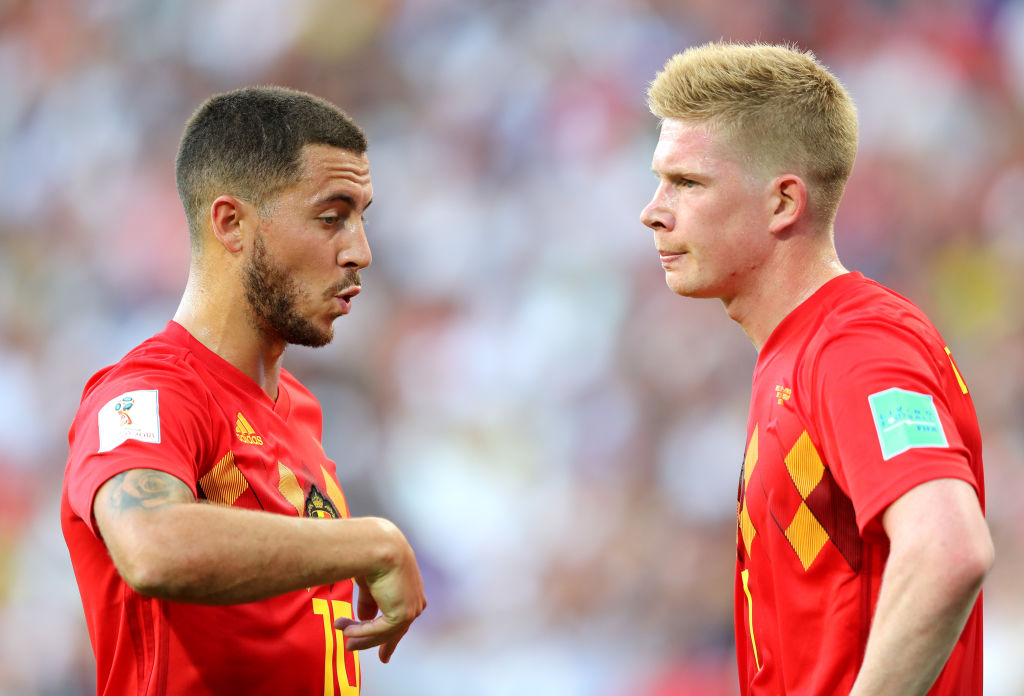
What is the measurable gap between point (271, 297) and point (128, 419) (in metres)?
0.54

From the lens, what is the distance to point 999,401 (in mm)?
4727

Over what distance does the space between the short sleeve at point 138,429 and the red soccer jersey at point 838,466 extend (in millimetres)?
1120

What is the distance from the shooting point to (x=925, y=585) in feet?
5.19

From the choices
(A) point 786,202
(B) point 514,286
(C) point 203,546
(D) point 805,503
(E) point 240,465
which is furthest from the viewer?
(B) point 514,286

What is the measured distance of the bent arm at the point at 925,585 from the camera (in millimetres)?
1573

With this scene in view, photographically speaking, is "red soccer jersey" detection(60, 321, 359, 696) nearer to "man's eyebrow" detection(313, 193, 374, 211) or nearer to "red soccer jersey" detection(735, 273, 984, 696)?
"man's eyebrow" detection(313, 193, 374, 211)

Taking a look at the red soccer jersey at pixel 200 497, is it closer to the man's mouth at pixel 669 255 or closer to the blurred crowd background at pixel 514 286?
the man's mouth at pixel 669 255

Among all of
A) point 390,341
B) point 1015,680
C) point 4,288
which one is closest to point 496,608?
point 390,341

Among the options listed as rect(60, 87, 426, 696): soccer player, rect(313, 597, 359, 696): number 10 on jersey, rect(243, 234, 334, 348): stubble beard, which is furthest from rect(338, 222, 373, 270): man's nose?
rect(313, 597, 359, 696): number 10 on jersey

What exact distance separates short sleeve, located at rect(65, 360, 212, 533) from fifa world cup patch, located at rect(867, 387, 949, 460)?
1.20 meters

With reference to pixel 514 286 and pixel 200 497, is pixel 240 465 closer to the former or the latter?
pixel 200 497

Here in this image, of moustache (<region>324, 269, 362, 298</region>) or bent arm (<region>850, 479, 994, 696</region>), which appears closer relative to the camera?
bent arm (<region>850, 479, 994, 696</region>)

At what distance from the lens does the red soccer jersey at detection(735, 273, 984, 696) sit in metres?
1.69

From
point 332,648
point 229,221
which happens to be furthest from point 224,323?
point 332,648
